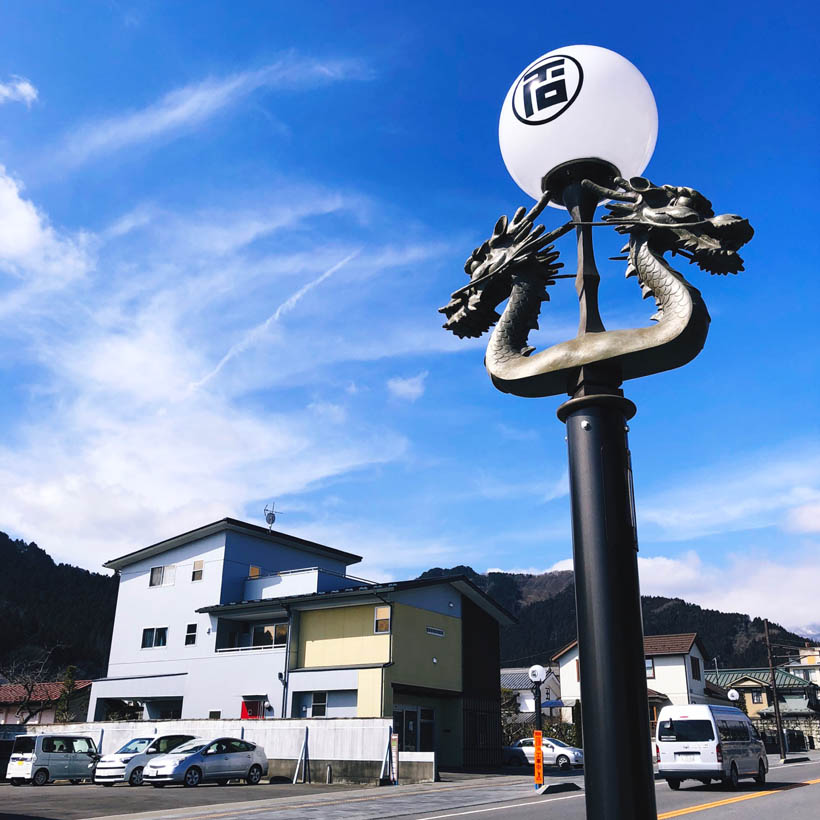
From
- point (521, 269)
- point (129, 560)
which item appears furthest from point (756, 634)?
point (521, 269)

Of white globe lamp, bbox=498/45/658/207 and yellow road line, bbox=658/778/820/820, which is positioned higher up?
white globe lamp, bbox=498/45/658/207

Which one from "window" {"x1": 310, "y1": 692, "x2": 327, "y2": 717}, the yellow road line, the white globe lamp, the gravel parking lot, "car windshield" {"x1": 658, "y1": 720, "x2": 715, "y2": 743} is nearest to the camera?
the white globe lamp

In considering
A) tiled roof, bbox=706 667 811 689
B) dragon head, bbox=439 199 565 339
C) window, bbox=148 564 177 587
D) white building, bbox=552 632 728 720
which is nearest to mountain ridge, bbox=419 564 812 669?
tiled roof, bbox=706 667 811 689

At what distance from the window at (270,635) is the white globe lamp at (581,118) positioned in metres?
30.0

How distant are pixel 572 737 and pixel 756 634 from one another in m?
155

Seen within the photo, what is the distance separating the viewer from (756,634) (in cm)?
17175

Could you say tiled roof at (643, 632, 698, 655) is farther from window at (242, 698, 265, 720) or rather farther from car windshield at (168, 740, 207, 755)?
car windshield at (168, 740, 207, 755)

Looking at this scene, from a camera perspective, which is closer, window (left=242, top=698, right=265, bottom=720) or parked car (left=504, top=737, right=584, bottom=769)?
parked car (left=504, top=737, right=584, bottom=769)

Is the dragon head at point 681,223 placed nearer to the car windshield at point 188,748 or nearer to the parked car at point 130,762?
the car windshield at point 188,748

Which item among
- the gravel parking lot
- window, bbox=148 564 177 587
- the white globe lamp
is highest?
window, bbox=148 564 177 587

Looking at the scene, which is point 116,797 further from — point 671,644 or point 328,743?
point 671,644

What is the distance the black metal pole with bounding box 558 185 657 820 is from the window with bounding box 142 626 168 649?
36473 millimetres

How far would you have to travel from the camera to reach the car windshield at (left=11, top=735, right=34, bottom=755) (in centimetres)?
2519

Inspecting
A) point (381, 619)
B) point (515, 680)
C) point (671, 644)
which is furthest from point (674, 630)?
point (381, 619)
